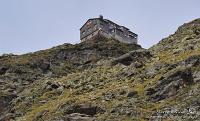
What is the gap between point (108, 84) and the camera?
5650 cm

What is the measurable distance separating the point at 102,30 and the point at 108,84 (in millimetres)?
66426

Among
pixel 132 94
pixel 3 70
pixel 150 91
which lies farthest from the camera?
pixel 3 70

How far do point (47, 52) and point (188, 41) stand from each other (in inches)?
1160

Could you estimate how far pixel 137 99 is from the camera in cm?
4659

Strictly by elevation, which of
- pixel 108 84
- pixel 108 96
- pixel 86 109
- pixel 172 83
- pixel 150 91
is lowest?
pixel 86 109

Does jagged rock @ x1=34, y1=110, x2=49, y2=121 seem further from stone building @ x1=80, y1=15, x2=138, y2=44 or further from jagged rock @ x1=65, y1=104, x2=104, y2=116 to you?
stone building @ x1=80, y1=15, x2=138, y2=44

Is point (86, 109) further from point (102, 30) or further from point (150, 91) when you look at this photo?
point (102, 30)

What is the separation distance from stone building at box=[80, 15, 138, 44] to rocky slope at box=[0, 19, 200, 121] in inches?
1319

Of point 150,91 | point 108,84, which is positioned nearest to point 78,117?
point 150,91

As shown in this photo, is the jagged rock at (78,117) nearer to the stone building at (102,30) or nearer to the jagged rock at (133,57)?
the jagged rock at (133,57)

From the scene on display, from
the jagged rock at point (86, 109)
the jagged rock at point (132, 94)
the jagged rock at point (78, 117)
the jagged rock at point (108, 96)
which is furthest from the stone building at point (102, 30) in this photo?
the jagged rock at point (78, 117)

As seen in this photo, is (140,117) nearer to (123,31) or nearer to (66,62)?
(66,62)

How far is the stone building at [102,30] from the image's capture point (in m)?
122

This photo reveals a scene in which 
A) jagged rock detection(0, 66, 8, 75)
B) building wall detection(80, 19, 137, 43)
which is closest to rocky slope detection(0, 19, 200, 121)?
jagged rock detection(0, 66, 8, 75)
